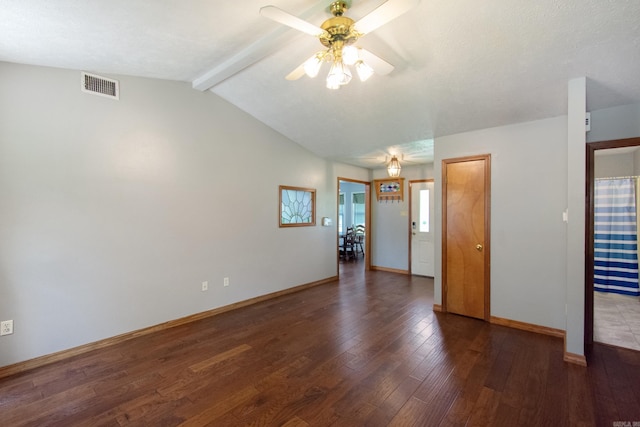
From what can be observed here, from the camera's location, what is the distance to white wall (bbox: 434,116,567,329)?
122 inches

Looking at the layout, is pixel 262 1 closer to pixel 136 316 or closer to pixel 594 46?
pixel 594 46

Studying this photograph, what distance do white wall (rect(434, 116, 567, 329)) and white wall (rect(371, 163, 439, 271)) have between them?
256 cm

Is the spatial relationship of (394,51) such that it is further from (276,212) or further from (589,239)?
(276,212)

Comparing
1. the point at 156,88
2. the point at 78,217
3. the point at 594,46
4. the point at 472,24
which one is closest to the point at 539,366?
the point at 594,46

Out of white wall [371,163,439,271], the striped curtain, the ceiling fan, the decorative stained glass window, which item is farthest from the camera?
white wall [371,163,439,271]

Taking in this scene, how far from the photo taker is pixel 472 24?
6.75 feet

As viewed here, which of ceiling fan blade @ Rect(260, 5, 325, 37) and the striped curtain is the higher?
ceiling fan blade @ Rect(260, 5, 325, 37)

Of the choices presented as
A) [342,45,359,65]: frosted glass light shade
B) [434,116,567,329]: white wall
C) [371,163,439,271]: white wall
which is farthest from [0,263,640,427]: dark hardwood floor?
[371,163,439,271]: white wall

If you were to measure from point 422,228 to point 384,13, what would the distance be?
503 centimetres

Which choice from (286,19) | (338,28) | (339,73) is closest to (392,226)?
(339,73)

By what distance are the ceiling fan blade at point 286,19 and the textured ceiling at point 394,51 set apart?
39 cm

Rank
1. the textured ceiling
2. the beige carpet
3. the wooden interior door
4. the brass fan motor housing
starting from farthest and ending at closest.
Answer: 1. the wooden interior door
2. the beige carpet
3. the textured ceiling
4. the brass fan motor housing

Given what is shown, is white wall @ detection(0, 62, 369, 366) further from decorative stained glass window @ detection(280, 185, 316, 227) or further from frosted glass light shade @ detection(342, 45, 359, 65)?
frosted glass light shade @ detection(342, 45, 359, 65)

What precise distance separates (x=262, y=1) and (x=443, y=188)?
3.06m
